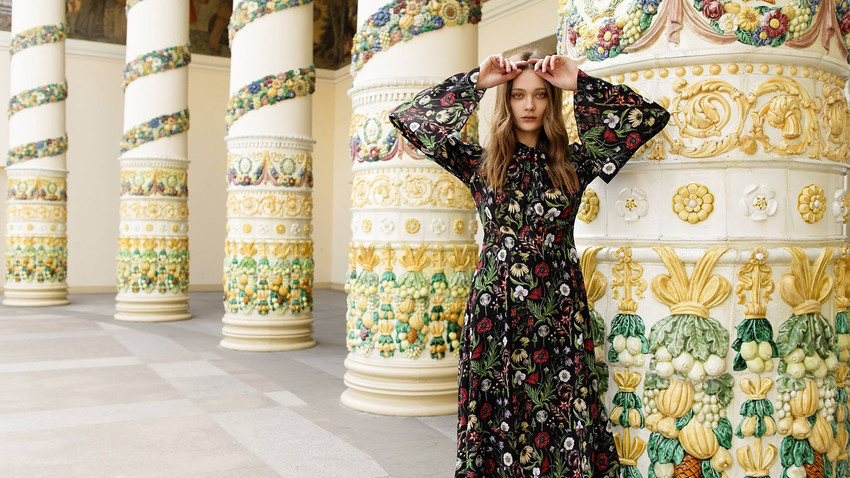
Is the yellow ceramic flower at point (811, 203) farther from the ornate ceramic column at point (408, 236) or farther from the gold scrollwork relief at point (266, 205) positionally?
the gold scrollwork relief at point (266, 205)

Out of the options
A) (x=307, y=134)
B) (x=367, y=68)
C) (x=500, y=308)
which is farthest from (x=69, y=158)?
(x=500, y=308)

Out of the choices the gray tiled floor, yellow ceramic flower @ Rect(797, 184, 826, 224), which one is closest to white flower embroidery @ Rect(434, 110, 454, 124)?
yellow ceramic flower @ Rect(797, 184, 826, 224)

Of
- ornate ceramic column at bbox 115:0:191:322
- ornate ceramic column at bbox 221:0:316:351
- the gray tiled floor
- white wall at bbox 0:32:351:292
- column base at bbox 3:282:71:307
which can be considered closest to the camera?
the gray tiled floor

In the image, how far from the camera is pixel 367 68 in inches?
191

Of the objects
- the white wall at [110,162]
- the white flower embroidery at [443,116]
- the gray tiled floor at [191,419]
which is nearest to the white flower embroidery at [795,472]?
the white flower embroidery at [443,116]

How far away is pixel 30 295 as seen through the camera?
1127cm

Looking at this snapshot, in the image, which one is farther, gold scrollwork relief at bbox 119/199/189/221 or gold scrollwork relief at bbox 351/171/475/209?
gold scrollwork relief at bbox 119/199/189/221

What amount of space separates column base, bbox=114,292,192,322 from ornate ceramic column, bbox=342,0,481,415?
5.44 m

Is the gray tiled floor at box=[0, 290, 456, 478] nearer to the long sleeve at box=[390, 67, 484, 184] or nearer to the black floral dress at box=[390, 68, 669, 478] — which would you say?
the black floral dress at box=[390, 68, 669, 478]

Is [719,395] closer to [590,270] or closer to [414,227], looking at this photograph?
[590,270]

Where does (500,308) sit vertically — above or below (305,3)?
below

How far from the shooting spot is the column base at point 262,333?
7.08 meters

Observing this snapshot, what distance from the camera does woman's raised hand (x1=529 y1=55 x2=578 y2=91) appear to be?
2.16m

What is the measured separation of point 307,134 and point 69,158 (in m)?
8.58
